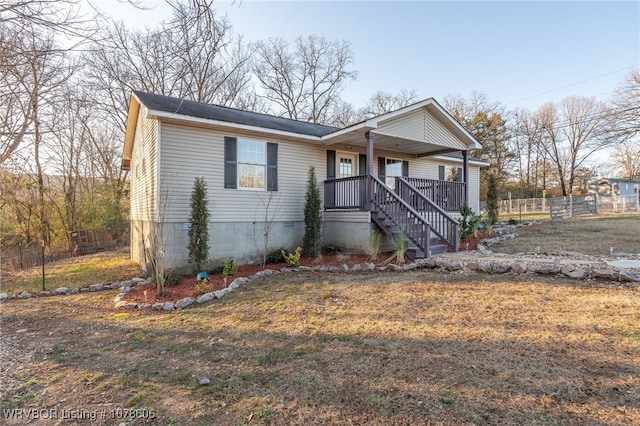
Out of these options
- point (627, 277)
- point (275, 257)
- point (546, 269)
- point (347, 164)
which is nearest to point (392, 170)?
point (347, 164)

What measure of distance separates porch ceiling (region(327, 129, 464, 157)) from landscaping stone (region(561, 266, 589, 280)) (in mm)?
5300

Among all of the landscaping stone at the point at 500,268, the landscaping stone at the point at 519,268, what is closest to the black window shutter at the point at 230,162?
the landscaping stone at the point at 500,268

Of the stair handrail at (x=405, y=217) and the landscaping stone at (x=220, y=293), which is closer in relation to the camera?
the landscaping stone at (x=220, y=293)

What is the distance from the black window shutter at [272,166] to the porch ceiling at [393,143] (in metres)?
1.77

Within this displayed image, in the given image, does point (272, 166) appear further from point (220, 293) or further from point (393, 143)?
point (220, 293)

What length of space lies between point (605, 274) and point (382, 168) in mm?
7147

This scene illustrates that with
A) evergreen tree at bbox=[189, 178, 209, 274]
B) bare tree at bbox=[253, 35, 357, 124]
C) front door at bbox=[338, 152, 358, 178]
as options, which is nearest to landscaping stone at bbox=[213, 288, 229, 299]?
evergreen tree at bbox=[189, 178, 209, 274]

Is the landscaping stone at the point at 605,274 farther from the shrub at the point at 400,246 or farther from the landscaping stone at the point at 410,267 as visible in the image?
the shrub at the point at 400,246

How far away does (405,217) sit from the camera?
7.89 m

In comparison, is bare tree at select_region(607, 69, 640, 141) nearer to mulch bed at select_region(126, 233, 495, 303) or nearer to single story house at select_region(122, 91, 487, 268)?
single story house at select_region(122, 91, 487, 268)

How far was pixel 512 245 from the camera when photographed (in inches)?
364

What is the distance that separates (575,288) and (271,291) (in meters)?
5.00

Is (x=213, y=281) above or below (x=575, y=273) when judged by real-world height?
below

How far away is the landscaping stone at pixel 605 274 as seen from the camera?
5129mm
